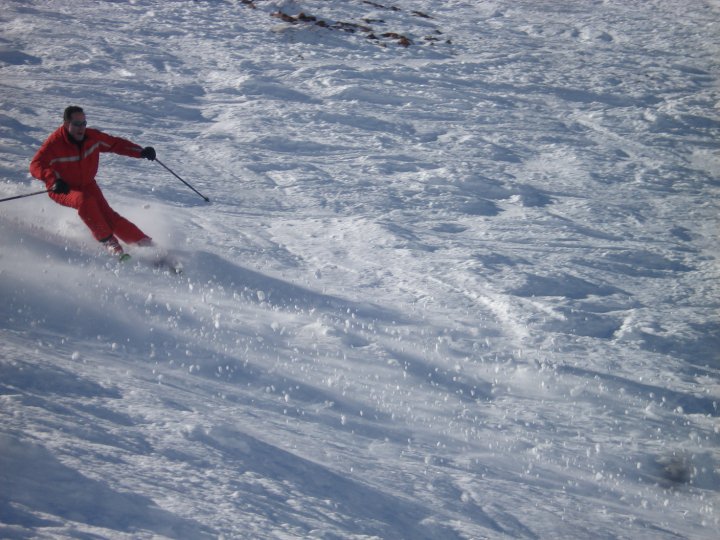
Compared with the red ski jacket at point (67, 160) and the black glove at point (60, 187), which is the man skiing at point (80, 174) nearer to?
the red ski jacket at point (67, 160)

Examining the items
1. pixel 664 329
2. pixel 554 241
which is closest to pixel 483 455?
pixel 664 329

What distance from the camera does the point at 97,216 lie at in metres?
6.38

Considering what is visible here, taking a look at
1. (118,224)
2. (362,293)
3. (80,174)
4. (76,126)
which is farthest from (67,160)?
(362,293)

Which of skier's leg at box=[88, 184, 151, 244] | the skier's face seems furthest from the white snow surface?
the skier's face

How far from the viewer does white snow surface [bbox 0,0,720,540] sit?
376 centimetres

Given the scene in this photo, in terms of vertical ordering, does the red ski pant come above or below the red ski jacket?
below

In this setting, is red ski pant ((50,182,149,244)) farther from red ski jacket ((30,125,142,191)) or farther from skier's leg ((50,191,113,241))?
red ski jacket ((30,125,142,191))

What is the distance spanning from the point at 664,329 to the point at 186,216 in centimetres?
517

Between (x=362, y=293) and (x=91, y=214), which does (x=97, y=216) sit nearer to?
(x=91, y=214)

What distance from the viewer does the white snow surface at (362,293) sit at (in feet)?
12.3

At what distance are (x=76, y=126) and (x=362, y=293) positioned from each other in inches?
119

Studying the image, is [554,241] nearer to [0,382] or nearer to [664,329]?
[664,329]

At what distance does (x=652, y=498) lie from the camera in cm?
458

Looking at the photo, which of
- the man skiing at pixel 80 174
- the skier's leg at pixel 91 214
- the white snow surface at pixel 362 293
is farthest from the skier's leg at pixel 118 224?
the white snow surface at pixel 362 293
